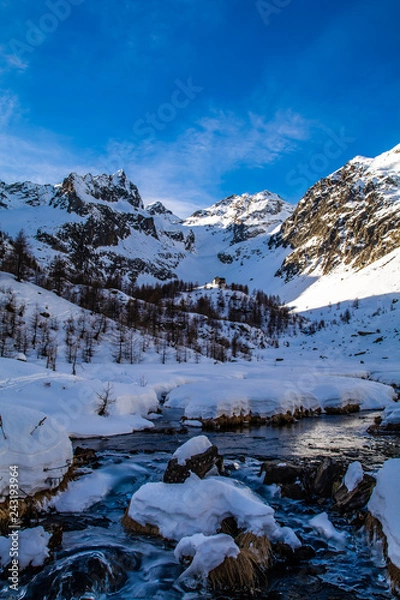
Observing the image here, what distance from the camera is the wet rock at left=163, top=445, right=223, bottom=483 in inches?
469

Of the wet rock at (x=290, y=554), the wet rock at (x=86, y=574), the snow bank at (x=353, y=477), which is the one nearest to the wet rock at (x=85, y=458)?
the wet rock at (x=86, y=574)

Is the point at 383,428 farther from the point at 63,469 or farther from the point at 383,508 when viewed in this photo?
the point at 63,469

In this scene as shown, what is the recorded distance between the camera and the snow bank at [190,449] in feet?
41.2

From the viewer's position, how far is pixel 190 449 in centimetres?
1293

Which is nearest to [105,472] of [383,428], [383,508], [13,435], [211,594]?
[13,435]

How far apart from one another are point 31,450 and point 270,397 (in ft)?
78.8

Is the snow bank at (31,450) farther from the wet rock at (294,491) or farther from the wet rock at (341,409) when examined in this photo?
the wet rock at (341,409)

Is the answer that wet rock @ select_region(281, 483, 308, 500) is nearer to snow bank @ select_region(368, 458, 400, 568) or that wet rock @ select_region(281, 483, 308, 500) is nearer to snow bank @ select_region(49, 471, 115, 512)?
snow bank @ select_region(368, 458, 400, 568)

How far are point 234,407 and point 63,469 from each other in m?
19.3

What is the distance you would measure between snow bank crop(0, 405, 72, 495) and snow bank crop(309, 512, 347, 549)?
916 centimetres

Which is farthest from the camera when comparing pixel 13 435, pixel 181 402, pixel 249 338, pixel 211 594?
pixel 249 338

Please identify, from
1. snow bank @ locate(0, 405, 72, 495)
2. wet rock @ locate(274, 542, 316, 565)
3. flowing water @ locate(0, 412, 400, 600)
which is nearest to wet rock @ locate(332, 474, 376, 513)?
flowing water @ locate(0, 412, 400, 600)

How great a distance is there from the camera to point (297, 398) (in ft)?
112

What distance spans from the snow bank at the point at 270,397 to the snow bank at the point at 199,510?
62.8ft
